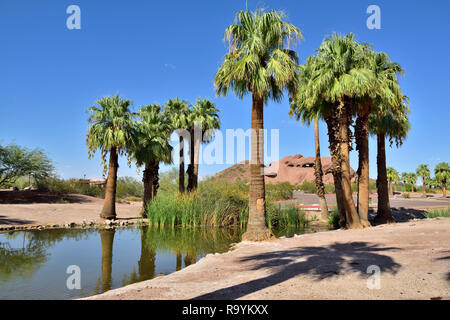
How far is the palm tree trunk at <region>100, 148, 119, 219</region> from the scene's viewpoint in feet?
71.6

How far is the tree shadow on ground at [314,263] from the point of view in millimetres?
6095

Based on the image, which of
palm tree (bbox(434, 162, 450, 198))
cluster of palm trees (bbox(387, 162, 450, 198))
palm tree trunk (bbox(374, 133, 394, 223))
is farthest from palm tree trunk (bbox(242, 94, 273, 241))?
palm tree (bbox(434, 162, 450, 198))

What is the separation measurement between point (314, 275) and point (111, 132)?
17.5 metres

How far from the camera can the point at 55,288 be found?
25.4ft

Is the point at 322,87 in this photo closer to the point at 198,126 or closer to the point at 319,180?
the point at 319,180

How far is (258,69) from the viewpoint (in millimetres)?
13617

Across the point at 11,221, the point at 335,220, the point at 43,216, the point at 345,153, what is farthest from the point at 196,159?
the point at 345,153

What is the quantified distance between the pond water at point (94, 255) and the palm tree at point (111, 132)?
4.50 metres

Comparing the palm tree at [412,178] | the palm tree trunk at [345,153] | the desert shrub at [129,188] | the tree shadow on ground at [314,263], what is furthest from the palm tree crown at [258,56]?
the palm tree at [412,178]

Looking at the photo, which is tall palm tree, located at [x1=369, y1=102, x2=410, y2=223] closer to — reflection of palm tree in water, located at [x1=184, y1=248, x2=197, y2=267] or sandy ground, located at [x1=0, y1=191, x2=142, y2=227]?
reflection of palm tree in water, located at [x1=184, y1=248, x2=197, y2=267]

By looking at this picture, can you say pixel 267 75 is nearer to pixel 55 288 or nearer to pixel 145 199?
pixel 55 288
